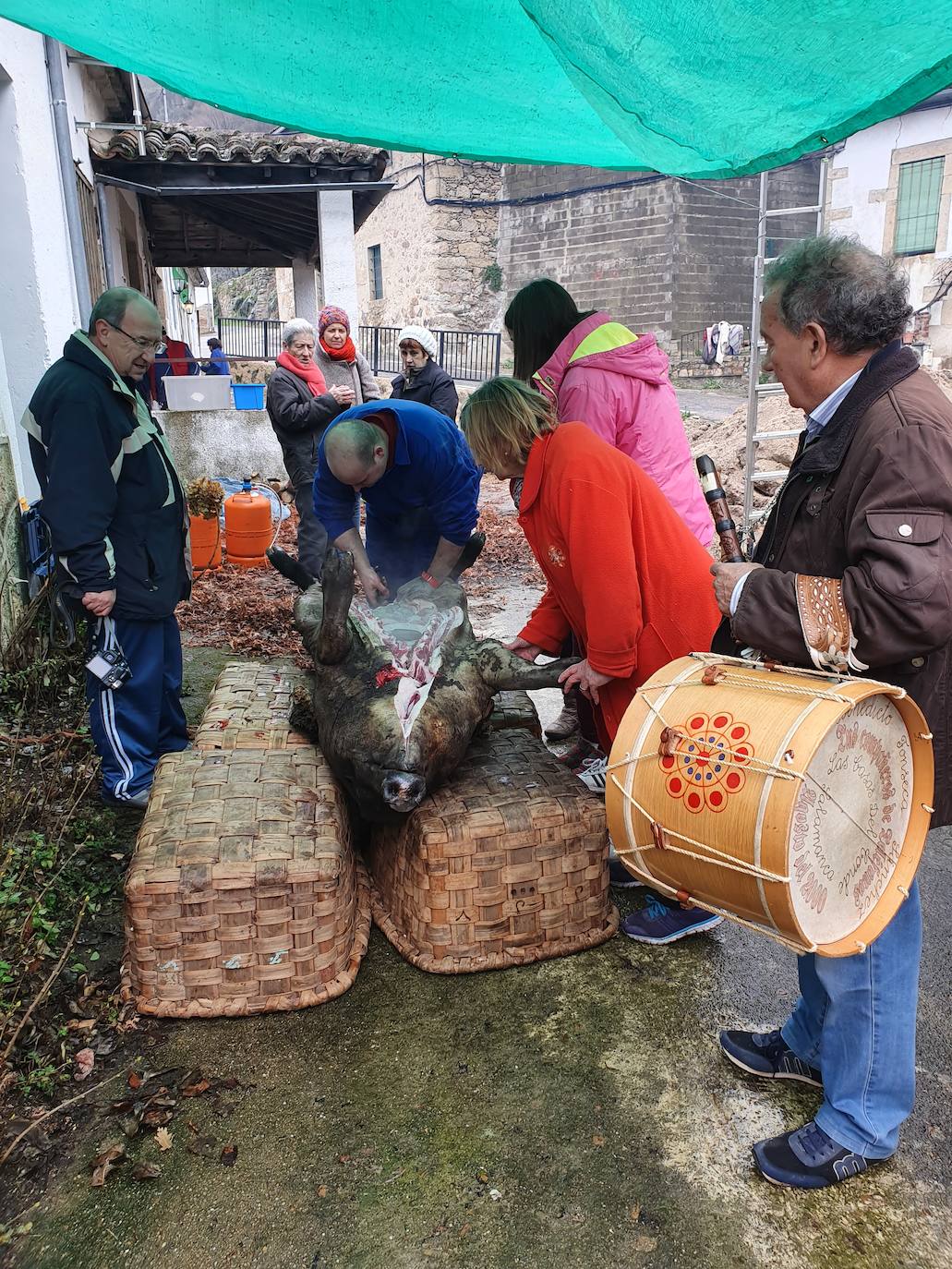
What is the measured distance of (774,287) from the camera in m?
2.07

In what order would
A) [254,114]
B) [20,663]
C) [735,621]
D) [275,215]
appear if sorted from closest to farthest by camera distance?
[735,621] → [254,114] → [20,663] → [275,215]

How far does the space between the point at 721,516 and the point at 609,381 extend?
1.42 m

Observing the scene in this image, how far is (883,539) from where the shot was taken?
1817mm

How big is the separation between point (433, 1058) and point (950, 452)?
2.20 metres

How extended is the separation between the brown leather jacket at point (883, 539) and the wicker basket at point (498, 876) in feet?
4.17

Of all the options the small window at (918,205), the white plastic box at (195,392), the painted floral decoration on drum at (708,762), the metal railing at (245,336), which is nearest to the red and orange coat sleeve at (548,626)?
the painted floral decoration on drum at (708,762)

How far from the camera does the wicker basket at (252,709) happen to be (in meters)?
3.58

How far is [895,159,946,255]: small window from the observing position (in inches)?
664

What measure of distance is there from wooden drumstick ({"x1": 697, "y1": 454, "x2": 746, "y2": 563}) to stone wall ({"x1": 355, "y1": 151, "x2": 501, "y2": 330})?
24.7 m

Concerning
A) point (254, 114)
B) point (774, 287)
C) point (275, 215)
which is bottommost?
point (774, 287)

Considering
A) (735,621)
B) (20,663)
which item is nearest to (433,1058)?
(735,621)

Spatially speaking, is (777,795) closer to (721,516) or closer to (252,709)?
(721,516)

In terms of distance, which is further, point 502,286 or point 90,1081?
point 502,286

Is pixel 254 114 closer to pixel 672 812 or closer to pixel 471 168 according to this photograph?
pixel 672 812
